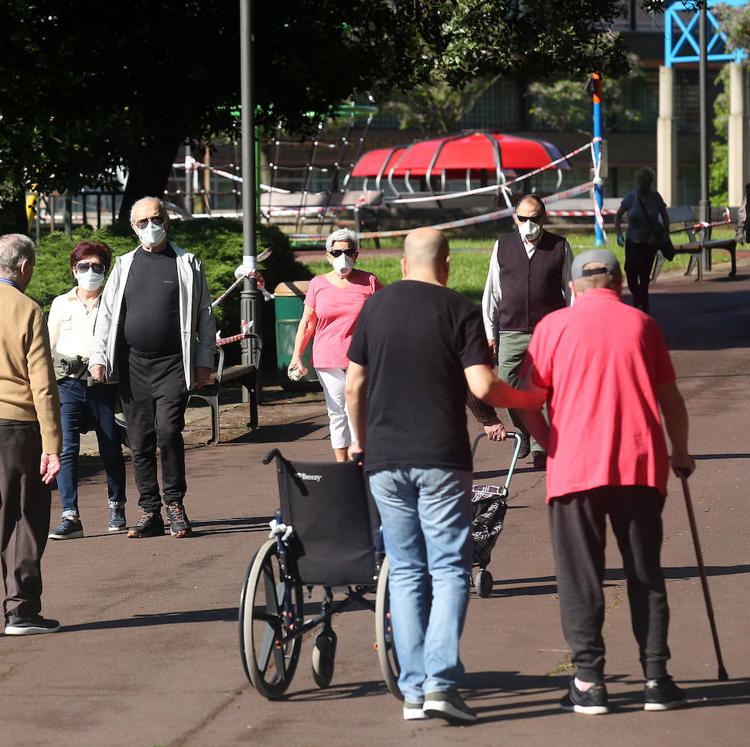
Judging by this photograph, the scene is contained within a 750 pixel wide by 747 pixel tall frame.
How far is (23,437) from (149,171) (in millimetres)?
12921

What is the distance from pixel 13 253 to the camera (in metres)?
7.06

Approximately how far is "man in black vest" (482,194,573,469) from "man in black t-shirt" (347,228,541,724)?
4825mm

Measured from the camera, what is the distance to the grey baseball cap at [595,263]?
5.87 m

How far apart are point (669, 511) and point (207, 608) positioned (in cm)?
336

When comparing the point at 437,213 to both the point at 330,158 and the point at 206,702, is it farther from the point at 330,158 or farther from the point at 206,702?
the point at 206,702

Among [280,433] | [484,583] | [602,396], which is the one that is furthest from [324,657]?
[280,433]

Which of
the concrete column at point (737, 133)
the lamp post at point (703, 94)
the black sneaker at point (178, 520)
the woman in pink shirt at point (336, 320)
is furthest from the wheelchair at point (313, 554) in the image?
the concrete column at point (737, 133)

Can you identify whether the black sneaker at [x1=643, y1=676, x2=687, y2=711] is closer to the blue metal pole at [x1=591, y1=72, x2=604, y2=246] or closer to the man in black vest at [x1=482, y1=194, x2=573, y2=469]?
the man in black vest at [x1=482, y1=194, x2=573, y2=469]

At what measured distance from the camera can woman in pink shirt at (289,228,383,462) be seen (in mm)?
9867

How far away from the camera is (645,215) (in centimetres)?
1894

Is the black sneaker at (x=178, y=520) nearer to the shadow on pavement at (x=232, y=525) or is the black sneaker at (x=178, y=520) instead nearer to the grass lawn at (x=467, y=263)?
the shadow on pavement at (x=232, y=525)

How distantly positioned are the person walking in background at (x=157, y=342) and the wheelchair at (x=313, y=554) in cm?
331

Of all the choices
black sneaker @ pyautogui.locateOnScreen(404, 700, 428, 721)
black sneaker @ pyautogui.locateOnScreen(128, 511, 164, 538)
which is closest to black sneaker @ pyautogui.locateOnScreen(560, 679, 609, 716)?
black sneaker @ pyautogui.locateOnScreen(404, 700, 428, 721)

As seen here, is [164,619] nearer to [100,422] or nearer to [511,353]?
[100,422]
